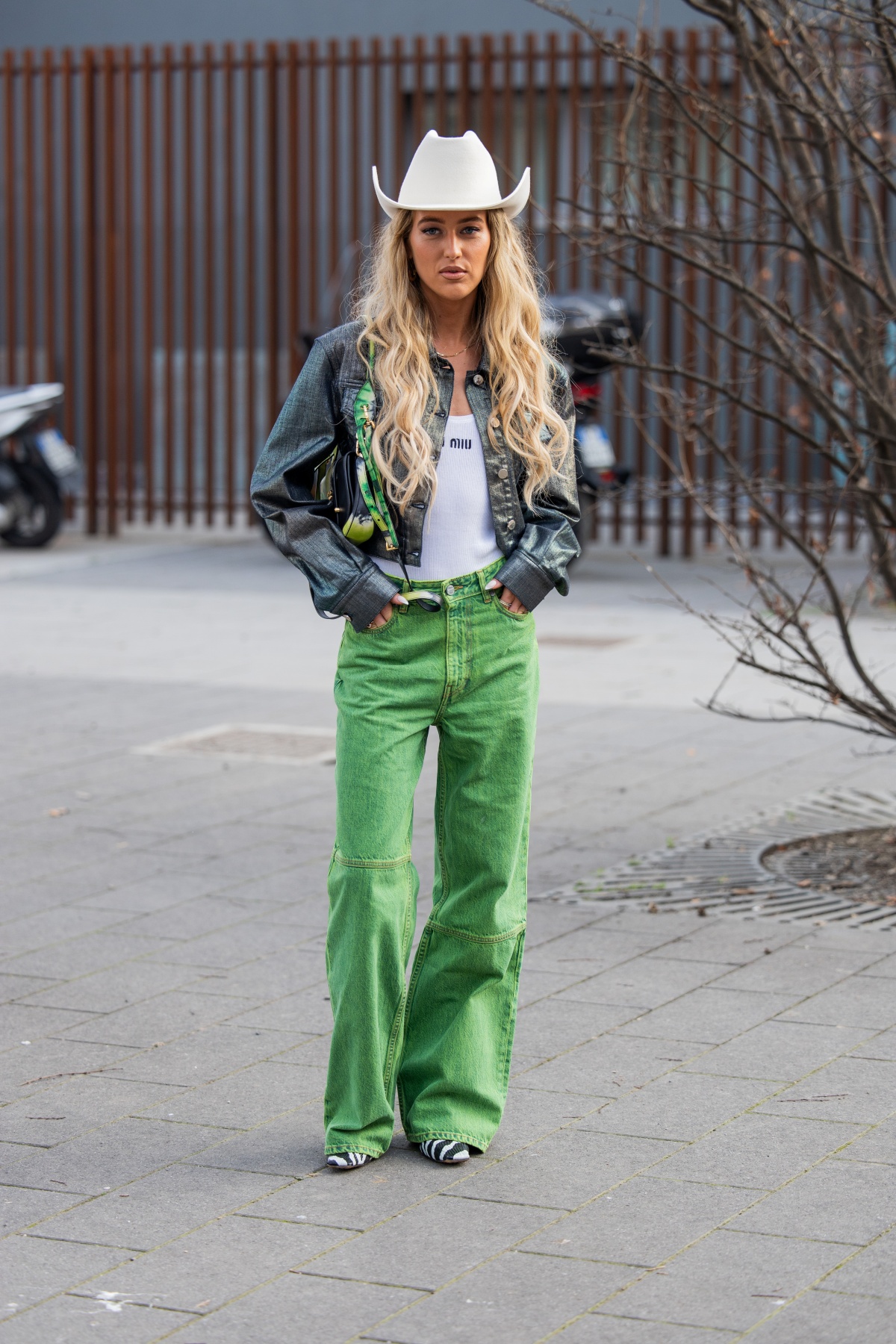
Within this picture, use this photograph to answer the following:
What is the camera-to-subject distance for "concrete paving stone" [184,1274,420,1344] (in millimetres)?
3049

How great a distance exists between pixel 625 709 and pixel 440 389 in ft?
16.4

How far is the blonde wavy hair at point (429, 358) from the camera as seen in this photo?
3713 millimetres

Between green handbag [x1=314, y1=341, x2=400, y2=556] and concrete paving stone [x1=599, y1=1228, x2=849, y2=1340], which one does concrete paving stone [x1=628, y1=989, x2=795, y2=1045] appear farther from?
green handbag [x1=314, y1=341, x2=400, y2=556]

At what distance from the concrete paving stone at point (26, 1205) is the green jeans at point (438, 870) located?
0.52 meters

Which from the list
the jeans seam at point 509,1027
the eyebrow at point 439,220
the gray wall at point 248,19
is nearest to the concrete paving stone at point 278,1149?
the jeans seam at point 509,1027

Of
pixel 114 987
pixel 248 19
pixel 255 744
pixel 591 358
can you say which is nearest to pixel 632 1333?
pixel 114 987

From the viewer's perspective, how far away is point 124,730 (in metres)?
8.27

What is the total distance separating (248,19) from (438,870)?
16384mm

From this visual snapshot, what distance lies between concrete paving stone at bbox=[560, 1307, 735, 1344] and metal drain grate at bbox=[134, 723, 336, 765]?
4.58 m

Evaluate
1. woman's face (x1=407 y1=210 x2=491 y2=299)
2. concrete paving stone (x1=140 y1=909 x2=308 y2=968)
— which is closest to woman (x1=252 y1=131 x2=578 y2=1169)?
woman's face (x1=407 y1=210 x2=491 y2=299)

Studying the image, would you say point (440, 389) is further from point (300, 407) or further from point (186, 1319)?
point (186, 1319)

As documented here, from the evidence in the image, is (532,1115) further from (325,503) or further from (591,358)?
(591,358)

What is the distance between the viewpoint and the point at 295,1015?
4.72 metres

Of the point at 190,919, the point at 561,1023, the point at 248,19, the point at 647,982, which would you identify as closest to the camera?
the point at 561,1023
